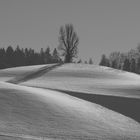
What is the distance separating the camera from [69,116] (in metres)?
17.8

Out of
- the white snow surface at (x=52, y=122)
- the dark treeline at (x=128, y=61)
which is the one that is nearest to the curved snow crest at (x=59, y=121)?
the white snow surface at (x=52, y=122)

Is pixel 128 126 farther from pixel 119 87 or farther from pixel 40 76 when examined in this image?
pixel 40 76

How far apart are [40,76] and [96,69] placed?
8.09m

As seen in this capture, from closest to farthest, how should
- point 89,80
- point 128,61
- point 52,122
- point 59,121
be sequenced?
point 52,122 < point 59,121 < point 89,80 < point 128,61

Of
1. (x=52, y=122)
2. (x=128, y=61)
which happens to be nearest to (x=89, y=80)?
(x=52, y=122)

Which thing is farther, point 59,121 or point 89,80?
point 89,80

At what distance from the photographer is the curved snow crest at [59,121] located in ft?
49.2

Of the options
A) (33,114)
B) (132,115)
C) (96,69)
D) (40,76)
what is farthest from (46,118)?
(96,69)

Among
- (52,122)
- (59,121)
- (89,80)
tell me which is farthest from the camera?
(89,80)

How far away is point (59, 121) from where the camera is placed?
1652 cm

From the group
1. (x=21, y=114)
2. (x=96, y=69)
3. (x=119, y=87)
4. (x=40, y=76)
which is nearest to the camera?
(x=21, y=114)

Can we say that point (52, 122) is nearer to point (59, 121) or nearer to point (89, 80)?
point (59, 121)

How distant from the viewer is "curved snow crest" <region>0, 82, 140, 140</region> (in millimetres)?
15008

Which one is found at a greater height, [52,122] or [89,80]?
[52,122]
